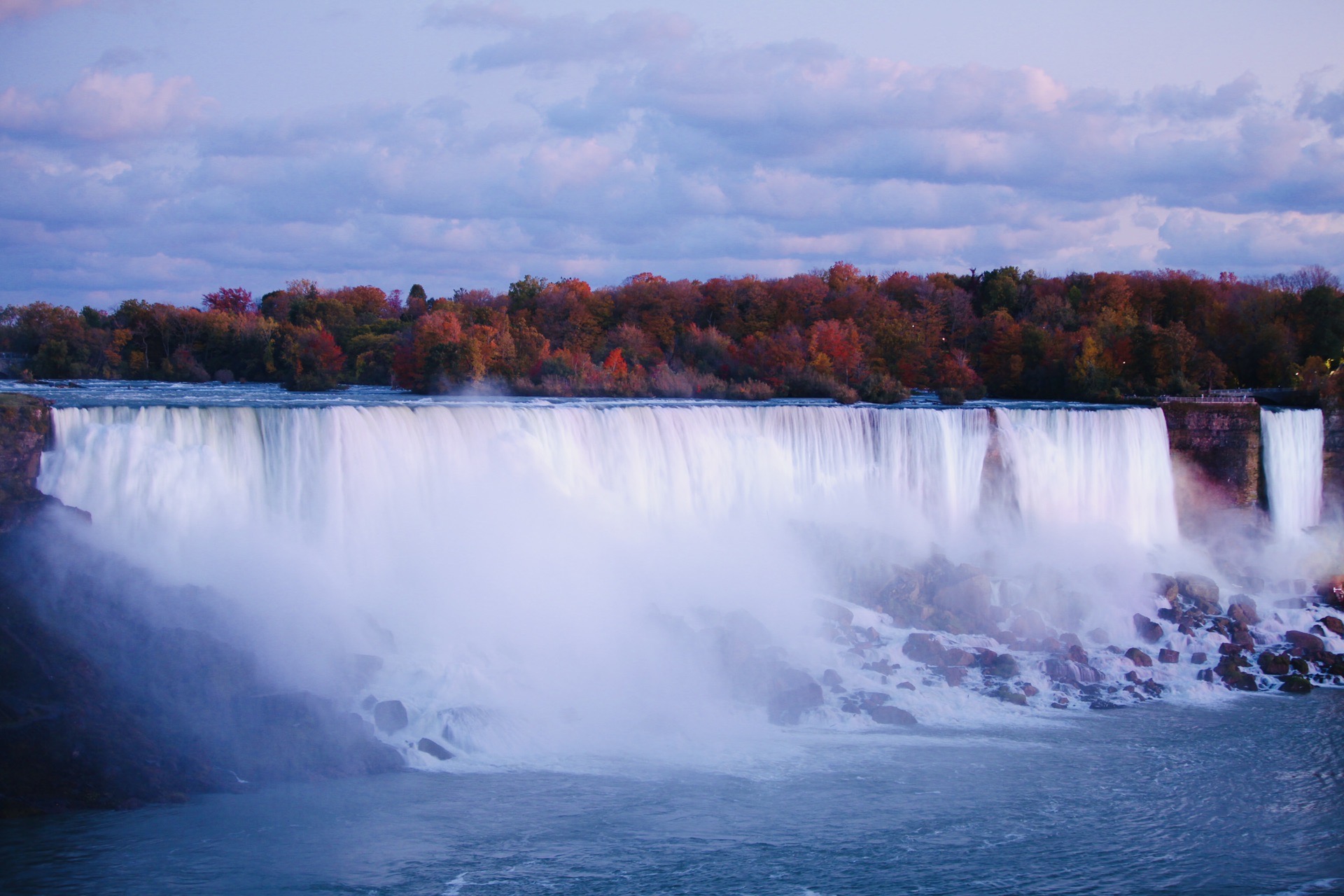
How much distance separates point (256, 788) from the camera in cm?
1291

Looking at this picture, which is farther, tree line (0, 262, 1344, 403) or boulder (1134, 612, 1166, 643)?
tree line (0, 262, 1344, 403)

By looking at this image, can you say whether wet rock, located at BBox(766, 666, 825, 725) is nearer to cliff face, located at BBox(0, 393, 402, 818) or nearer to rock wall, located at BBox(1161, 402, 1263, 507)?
cliff face, located at BBox(0, 393, 402, 818)

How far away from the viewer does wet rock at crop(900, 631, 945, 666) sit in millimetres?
18922

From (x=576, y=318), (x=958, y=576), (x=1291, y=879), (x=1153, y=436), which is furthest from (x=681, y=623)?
(x=576, y=318)

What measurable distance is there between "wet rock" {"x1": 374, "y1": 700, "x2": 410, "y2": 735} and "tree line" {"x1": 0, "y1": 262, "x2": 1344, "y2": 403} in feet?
88.2

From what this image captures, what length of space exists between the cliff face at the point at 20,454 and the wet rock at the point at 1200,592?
21.5m

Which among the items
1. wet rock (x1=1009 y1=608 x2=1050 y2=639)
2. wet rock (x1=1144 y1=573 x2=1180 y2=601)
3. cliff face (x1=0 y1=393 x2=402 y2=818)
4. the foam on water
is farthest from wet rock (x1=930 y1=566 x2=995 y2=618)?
cliff face (x1=0 y1=393 x2=402 y2=818)

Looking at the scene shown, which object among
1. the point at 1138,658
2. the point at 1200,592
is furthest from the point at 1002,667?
the point at 1200,592

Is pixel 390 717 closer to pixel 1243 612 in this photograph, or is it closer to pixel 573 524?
pixel 573 524

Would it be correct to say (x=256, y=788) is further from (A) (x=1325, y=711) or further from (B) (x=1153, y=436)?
(B) (x=1153, y=436)

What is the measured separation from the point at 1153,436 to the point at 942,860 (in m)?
19.4

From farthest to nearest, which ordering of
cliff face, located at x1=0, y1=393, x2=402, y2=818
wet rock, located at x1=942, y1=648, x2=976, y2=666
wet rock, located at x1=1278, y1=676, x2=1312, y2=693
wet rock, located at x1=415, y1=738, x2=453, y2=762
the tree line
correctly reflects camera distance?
the tree line
wet rock, located at x1=942, y1=648, x2=976, y2=666
wet rock, located at x1=1278, y1=676, x2=1312, y2=693
wet rock, located at x1=415, y1=738, x2=453, y2=762
cliff face, located at x1=0, y1=393, x2=402, y2=818

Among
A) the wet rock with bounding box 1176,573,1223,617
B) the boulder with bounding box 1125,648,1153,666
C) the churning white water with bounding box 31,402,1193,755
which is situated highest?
the churning white water with bounding box 31,402,1193,755

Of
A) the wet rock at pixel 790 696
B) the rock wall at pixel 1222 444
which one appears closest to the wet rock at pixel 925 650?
the wet rock at pixel 790 696
